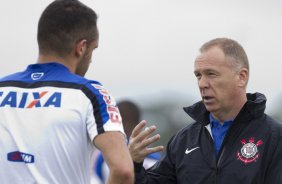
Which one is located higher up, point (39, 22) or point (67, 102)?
point (39, 22)

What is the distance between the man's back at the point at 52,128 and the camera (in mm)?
4941

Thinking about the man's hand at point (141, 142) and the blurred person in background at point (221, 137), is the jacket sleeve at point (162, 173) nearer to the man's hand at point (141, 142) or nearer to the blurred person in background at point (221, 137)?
the blurred person in background at point (221, 137)

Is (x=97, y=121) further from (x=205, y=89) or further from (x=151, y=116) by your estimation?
(x=151, y=116)

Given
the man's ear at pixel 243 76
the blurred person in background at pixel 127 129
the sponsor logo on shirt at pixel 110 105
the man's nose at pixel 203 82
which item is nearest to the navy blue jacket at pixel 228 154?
the man's ear at pixel 243 76

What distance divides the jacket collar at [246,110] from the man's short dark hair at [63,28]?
131 centimetres

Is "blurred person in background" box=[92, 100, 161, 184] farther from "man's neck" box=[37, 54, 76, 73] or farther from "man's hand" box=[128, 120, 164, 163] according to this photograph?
"man's neck" box=[37, 54, 76, 73]

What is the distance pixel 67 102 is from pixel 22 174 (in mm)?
529

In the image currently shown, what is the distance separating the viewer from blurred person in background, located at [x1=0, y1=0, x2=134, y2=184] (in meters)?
4.93

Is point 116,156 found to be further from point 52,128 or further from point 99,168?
point 99,168

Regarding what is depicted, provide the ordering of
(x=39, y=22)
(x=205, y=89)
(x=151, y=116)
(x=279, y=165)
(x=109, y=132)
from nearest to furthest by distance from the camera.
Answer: (x=109, y=132) → (x=39, y=22) → (x=279, y=165) → (x=205, y=89) → (x=151, y=116)

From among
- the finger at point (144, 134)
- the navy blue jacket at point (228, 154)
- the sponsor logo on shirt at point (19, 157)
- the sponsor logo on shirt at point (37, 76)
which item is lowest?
the navy blue jacket at point (228, 154)

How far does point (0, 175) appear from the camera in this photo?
5.05 metres

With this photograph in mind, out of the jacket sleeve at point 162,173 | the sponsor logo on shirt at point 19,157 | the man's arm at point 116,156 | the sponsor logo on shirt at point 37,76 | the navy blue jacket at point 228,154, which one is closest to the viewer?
the man's arm at point 116,156

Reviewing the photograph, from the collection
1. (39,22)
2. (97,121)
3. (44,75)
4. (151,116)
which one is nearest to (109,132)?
(97,121)
